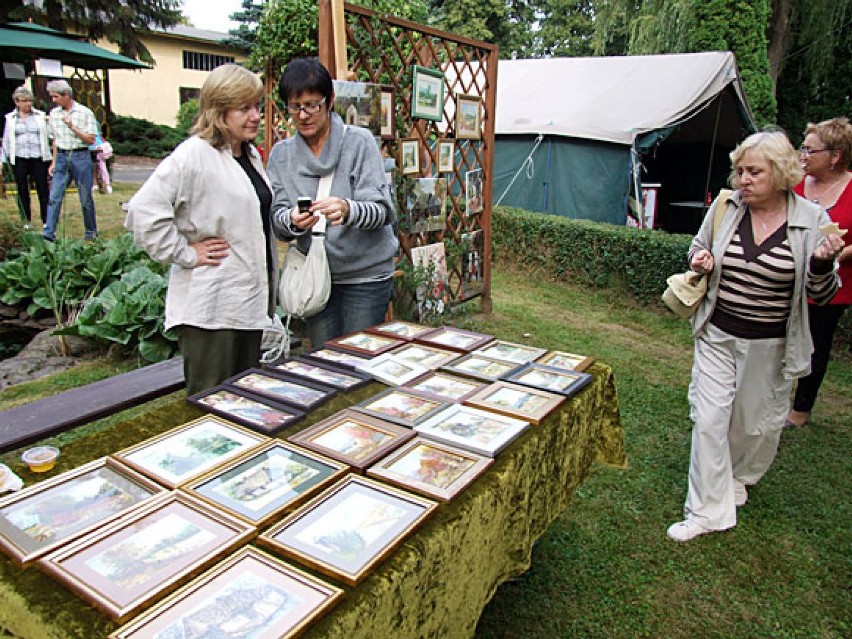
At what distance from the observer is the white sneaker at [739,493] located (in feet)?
10.2

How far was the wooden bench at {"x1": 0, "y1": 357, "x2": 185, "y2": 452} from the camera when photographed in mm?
2449

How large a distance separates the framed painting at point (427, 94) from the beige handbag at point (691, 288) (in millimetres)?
2310

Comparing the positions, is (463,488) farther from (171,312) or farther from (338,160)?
(338,160)

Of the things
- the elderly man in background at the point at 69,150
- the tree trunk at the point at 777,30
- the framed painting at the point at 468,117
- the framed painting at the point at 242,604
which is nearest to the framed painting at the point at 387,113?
the framed painting at the point at 468,117

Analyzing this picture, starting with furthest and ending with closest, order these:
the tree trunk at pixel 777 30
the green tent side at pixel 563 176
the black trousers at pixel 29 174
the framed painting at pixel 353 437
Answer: the tree trunk at pixel 777 30
the green tent side at pixel 563 176
the black trousers at pixel 29 174
the framed painting at pixel 353 437

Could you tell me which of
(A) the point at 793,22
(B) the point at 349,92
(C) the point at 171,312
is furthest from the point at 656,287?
(A) the point at 793,22

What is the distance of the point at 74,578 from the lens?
1.13 m

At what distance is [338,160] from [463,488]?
153 centimetres

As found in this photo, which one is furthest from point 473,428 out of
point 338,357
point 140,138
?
point 140,138

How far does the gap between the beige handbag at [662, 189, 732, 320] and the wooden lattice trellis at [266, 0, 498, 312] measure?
2.06 meters

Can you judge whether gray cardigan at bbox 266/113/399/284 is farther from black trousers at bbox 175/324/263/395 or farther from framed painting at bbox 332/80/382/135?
framed painting at bbox 332/80/382/135

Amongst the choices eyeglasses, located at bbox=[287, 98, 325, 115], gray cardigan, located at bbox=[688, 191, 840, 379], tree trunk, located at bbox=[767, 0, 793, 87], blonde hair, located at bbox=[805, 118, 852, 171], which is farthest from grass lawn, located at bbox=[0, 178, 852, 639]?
tree trunk, located at bbox=[767, 0, 793, 87]

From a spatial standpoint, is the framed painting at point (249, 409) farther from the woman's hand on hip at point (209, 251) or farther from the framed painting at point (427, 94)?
the framed painting at point (427, 94)

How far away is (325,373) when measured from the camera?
84.7 inches
